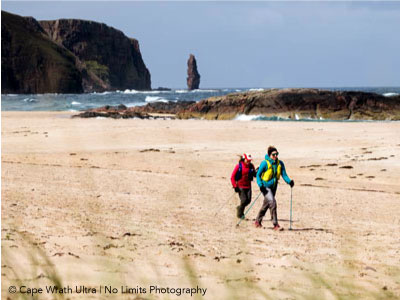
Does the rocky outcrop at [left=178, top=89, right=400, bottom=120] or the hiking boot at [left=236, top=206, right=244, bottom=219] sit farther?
the rocky outcrop at [left=178, top=89, right=400, bottom=120]

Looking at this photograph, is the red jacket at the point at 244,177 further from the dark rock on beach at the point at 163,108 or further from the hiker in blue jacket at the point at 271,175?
the dark rock on beach at the point at 163,108

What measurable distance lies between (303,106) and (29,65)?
→ 127038 mm

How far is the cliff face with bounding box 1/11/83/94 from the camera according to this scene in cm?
15151

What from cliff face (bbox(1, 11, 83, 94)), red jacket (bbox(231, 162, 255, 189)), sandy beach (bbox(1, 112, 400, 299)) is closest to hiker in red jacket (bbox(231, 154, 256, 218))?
red jacket (bbox(231, 162, 255, 189))

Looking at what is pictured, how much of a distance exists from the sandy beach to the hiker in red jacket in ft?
1.28

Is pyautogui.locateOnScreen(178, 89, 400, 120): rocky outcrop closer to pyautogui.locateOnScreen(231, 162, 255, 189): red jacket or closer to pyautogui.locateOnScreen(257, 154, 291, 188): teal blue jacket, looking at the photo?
pyautogui.locateOnScreen(231, 162, 255, 189): red jacket

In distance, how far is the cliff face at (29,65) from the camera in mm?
151512

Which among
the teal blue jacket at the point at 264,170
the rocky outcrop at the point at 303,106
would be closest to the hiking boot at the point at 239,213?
the teal blue jacket at the point at 264,170

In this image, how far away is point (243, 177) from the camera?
931 cm

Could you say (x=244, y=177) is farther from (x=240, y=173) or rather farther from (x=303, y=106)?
(x=303, y=106)

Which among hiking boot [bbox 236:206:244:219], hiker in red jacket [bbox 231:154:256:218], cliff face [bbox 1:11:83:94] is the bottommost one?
hiking boot [bbox 236:206:244:219]

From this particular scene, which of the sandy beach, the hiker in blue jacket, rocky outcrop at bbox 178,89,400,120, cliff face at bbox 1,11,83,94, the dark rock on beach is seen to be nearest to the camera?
the sandy beach

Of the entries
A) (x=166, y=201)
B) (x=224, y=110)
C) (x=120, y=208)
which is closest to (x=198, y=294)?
(x=120, y=208)

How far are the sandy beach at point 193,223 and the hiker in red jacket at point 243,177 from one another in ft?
1.28
